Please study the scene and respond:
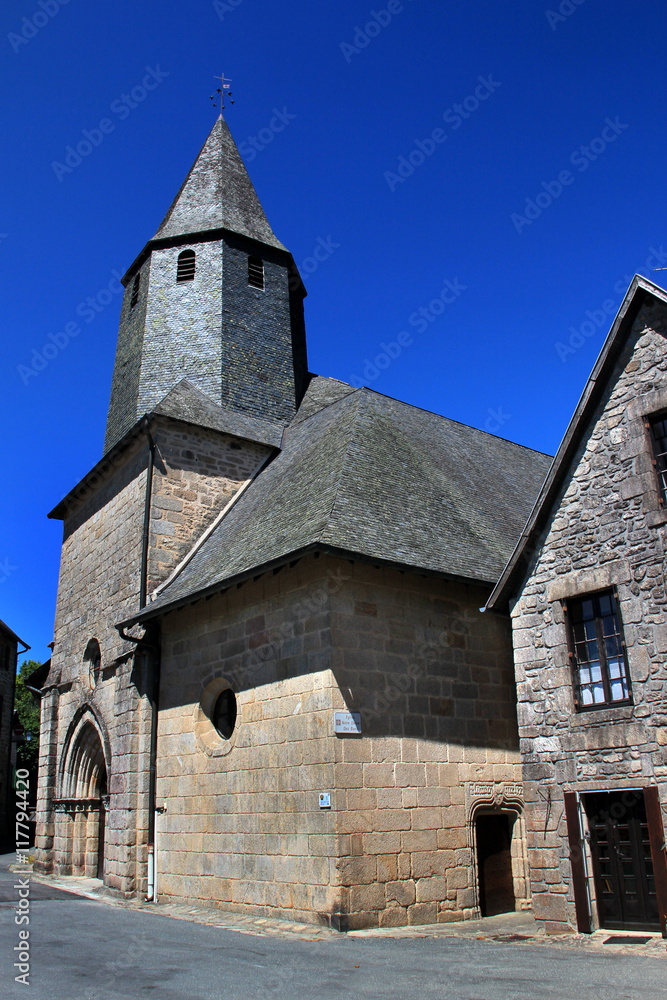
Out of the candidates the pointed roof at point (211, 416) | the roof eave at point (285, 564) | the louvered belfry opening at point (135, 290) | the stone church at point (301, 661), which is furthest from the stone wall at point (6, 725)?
the roof eave at point (285, 564)

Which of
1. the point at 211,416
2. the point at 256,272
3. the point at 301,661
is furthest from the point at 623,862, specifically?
the point at 256,272

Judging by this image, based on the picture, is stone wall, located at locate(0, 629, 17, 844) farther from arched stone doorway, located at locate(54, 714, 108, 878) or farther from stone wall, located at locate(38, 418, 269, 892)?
arched stone doorway, located at locate(54, 714, 108, 878)

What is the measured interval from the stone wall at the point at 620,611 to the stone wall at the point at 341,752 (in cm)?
135

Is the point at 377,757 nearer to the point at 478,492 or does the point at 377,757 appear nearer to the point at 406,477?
the point at 406,477

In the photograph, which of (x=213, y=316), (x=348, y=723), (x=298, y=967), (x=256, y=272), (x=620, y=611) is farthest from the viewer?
(x=256, y=272)

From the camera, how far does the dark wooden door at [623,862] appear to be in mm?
7863

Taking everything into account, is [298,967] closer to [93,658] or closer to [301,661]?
[301,661]

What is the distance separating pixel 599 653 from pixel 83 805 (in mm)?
10144

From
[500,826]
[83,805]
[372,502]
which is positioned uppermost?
[372,502]

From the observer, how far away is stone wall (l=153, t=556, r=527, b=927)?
29.6 feet

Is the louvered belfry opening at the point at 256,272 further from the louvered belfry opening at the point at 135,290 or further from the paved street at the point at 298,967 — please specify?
the paved street at the point at 298,967

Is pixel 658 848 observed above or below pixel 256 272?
below

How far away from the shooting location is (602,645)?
8750 mm

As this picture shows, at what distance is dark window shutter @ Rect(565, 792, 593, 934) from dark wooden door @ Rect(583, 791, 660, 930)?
13cm
